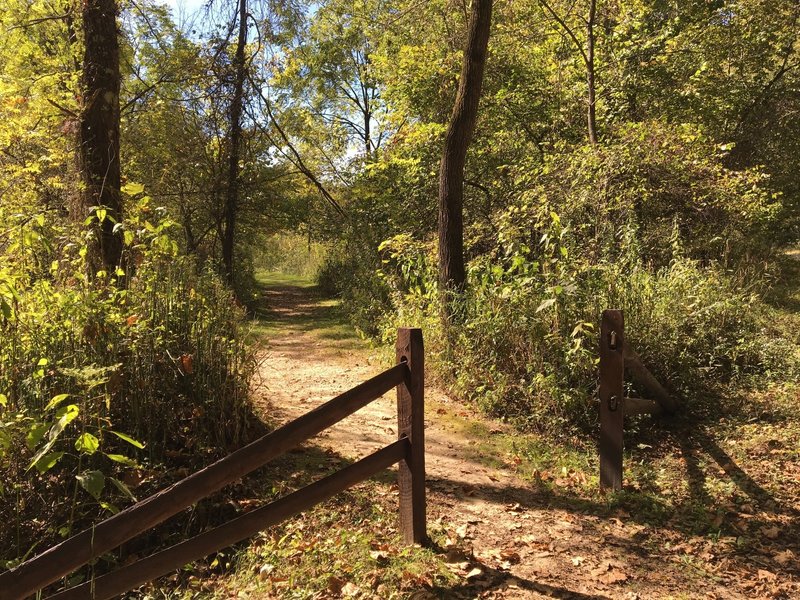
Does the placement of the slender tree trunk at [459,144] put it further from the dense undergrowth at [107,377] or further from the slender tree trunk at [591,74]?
the dense undergrowth at [107,377]

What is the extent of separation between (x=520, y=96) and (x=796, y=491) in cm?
1028

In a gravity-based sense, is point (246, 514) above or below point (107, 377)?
below

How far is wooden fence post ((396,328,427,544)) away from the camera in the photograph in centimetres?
318

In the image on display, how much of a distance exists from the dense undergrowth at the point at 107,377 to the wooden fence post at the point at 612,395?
3.13 metres

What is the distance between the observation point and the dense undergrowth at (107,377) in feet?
11.5

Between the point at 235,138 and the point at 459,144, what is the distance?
790 centimetres

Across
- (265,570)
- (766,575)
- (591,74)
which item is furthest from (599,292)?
(591,74)

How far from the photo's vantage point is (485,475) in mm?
4660

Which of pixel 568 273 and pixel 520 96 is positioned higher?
pixel 520 96

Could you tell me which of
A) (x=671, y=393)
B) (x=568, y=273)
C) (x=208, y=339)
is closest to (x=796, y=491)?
(x=671, y=393)

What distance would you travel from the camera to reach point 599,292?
581cm

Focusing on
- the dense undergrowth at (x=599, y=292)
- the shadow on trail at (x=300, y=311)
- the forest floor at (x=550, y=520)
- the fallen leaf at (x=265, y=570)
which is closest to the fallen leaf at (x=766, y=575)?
the forest floor at (x=550, y=520)

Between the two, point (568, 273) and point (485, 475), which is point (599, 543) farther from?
point (568, 273)

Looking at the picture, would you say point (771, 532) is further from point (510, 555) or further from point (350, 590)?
point (350, 590)
